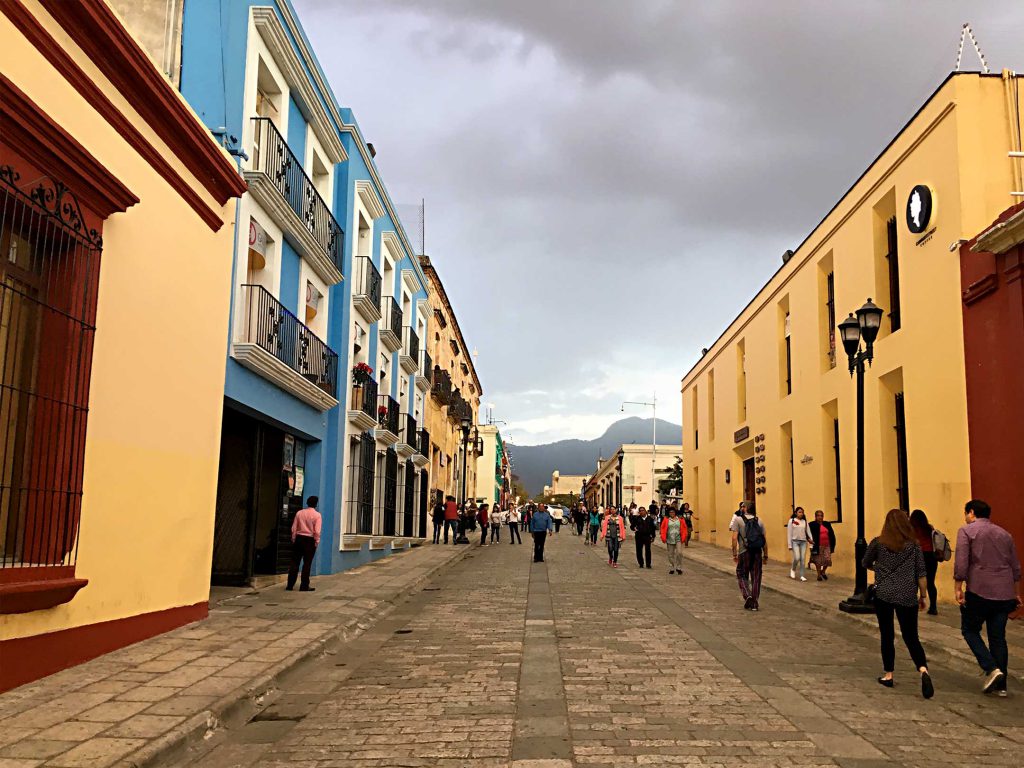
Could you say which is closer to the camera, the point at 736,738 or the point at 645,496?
the point at 736,738

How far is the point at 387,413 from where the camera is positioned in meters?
23.5

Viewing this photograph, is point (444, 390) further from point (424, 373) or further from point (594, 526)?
point (594, 526)

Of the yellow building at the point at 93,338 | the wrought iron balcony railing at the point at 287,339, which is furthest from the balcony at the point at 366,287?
the yellow building at the point at 93,338

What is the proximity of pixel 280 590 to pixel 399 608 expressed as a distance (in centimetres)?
Result: 227

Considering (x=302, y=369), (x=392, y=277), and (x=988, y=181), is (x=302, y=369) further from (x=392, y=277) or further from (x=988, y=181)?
(x=988, y=181)

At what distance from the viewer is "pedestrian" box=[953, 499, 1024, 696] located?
7445 millimetres

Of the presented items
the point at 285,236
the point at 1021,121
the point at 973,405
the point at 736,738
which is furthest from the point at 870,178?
the point at 736,738

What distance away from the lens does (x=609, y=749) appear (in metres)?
5.51

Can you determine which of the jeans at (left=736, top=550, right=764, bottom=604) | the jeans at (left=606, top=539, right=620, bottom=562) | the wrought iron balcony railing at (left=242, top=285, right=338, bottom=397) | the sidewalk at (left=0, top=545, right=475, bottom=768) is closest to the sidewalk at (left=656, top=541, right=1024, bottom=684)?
the jeans at (left=736, top=550, right=764, bottom=604)

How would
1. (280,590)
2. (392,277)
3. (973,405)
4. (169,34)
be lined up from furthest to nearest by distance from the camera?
(392,277) → (280,590) → (973,405) → (169,34)

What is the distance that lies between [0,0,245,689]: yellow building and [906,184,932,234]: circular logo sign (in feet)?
36.7

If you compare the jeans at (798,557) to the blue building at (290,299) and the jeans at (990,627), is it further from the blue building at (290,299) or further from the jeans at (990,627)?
the jeans at (990,627)

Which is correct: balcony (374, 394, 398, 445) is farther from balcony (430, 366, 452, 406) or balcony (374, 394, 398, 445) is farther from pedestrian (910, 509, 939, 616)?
pedestrian (910, 509, 939, 616)

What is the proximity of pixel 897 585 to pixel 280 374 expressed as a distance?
9669 millimetres
